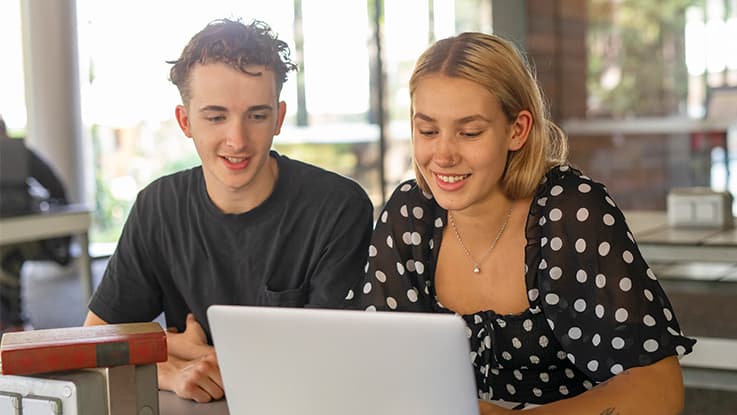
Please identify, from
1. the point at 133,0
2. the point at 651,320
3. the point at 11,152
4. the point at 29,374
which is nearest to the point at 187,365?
the point at 29,374

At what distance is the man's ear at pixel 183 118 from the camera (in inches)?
78.5

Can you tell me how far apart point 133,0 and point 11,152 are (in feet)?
9.30

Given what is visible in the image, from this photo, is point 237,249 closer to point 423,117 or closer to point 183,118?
point 183,118

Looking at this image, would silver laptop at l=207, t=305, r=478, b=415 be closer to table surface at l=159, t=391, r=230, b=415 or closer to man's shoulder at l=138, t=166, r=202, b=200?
table surface at l=159, t=391, r=230, b=415

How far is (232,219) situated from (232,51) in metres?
0.31

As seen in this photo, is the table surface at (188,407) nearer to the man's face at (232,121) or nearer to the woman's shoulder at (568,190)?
the man's face at (232,121)

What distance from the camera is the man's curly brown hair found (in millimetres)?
1923

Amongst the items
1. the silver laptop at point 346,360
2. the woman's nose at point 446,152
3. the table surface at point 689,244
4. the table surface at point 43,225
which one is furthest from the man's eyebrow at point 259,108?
the table surface at point 43,225

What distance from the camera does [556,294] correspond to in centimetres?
163

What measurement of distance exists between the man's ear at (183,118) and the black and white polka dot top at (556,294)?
16.9 inches

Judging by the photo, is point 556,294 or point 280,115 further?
point 280,115

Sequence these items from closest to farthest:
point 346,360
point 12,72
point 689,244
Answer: point 346,360, point 689,244, point 12,72

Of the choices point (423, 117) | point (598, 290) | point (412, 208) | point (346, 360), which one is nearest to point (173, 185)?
point (412, 208)

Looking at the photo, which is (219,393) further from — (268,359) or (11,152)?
(11,152)
